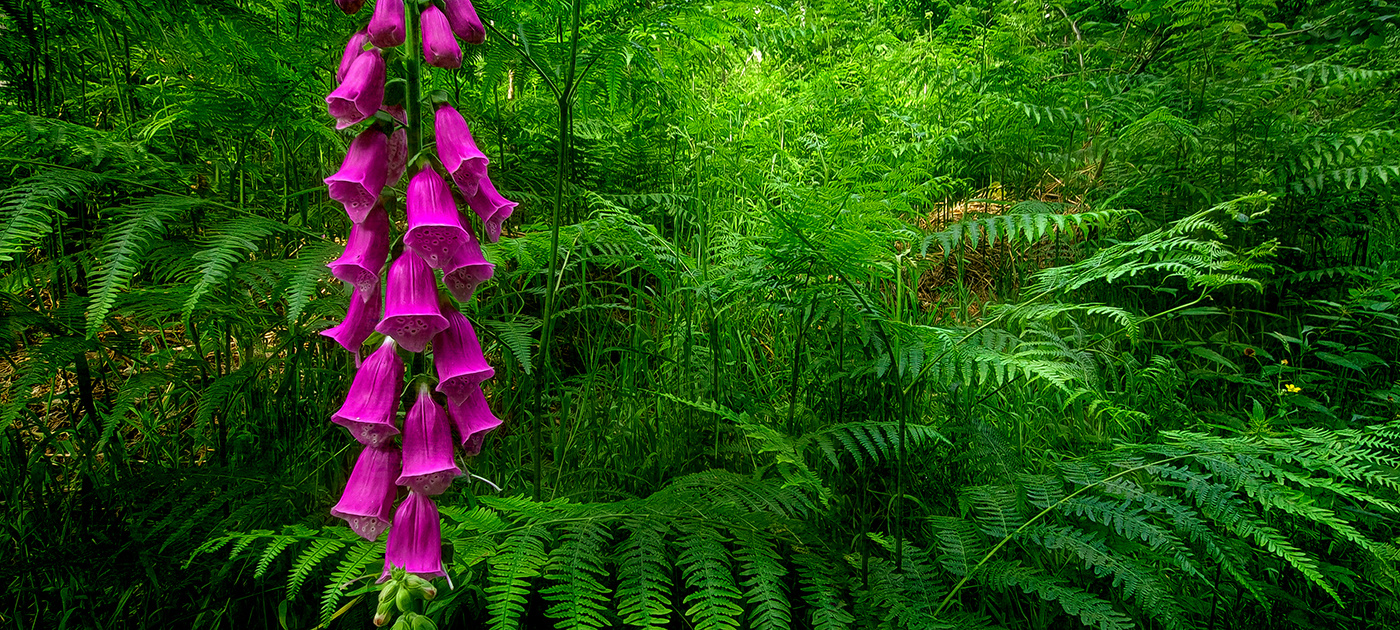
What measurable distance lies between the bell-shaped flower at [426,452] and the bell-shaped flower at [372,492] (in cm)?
6

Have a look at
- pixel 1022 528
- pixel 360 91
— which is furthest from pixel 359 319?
pixel 1022 528

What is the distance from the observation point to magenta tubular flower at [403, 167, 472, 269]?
110cm

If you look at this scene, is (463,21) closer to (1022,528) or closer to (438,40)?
(438,40)

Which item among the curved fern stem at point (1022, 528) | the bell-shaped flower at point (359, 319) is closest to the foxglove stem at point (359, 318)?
the bell-shaped flower at point (359, 319)

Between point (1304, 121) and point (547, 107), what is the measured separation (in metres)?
4.13

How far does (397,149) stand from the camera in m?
1.20

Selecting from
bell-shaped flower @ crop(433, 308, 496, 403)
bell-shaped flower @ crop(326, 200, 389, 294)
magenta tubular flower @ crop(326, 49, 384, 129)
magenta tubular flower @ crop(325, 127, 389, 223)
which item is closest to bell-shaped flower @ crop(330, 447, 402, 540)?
bell-shaped flower @ crop(433, 308, 496, 403)

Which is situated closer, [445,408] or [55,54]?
[445,408]

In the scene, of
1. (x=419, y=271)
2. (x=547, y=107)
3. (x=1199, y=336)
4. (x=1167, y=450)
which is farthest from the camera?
(x=1199, y=336)

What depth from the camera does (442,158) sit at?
1.15 meters

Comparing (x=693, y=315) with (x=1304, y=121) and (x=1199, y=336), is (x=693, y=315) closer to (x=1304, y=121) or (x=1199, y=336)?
(x=1199, y=336)

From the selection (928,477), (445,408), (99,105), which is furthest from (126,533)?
(928,477)

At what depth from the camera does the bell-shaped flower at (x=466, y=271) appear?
3.88 ft

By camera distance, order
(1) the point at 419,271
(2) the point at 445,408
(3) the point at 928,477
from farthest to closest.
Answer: (3) the point at 928,477
(2) the point at 445,408
(1) the point at 419,271
